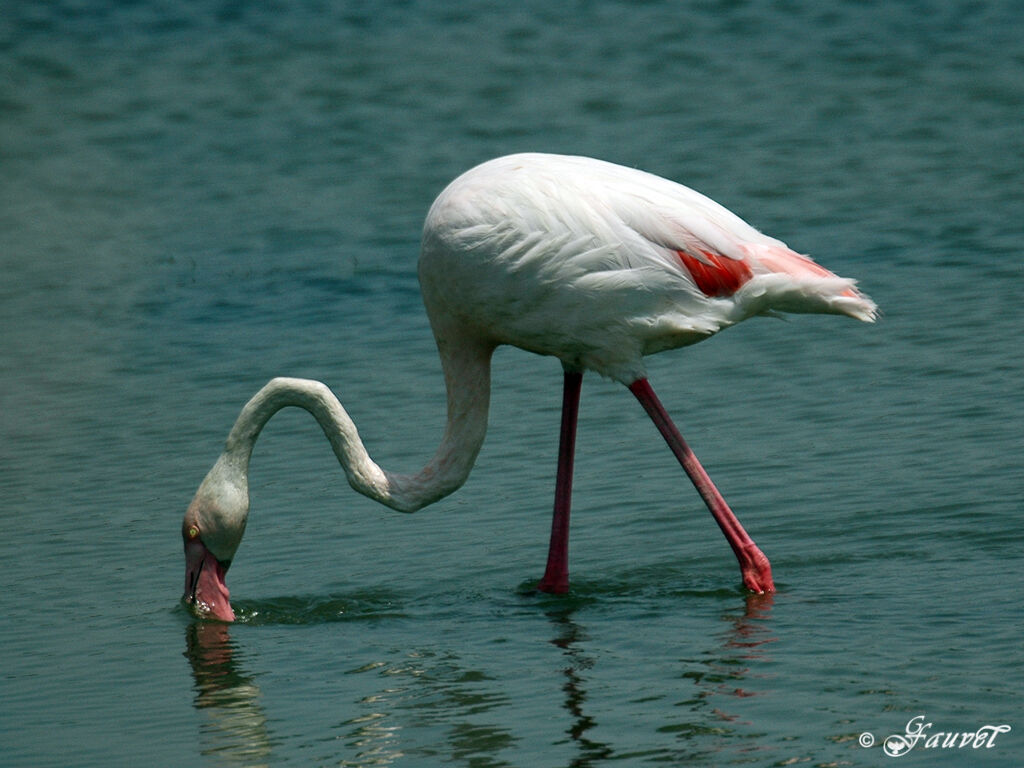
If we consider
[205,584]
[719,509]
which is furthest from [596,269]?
[205,584]

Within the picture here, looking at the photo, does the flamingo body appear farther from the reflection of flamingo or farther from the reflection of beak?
the reflection of beak

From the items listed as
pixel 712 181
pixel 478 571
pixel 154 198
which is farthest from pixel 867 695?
pixel 154 198

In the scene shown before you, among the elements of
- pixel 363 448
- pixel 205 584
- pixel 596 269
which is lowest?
pixel 205 584

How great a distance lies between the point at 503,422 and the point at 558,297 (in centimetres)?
274

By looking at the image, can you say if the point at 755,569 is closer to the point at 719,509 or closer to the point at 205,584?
the point at 719,509

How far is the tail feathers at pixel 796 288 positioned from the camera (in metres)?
7.35

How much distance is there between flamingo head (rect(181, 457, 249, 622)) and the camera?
730 centimetres

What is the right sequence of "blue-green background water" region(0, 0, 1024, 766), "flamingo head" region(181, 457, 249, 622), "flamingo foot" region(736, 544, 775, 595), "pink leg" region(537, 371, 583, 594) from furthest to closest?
"pink leg" region(537, 371, 583, 594) → "flamingo head" region(181, 457, 249, 622) → "flamingo foot" region(736, 544, 775, 595) → "blue-green background water" region(0, 0, 1024, 766)

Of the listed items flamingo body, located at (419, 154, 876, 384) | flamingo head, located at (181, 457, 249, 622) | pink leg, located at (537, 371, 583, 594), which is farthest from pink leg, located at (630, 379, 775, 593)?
flamingo head, located at (181, 457, 249, 622)

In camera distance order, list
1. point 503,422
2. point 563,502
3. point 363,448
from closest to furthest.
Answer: point 363,448 < point 563,502 < point 503,422

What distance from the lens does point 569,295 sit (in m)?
7.19

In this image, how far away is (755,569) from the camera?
23.5 ft

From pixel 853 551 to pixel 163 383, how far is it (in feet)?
17.5

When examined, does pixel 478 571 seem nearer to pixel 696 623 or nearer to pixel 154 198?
pixel 696 623
